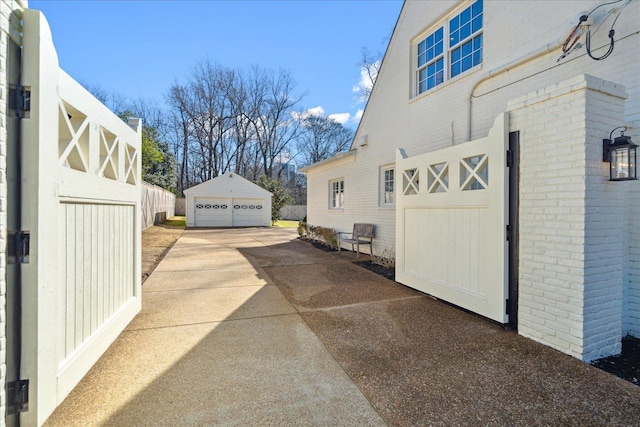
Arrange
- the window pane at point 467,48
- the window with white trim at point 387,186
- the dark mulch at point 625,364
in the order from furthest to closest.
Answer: the window with white trim at point 387,186, the window pane at point 467,48, the dark mulch at point 625,364

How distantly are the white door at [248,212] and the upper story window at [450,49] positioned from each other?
15820mm

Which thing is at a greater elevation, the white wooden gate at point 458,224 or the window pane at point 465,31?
the window pane at point 465,31

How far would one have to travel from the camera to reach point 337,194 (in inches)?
444

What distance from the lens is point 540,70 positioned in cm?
469

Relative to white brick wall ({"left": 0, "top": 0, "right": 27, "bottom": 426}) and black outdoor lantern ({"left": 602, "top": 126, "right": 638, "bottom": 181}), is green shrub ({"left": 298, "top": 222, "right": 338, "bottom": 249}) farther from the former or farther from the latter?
white brick wall ({"left": 0, "top": 0, "right": 27, "bottom": 426})

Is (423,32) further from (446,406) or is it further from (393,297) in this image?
(446,406)

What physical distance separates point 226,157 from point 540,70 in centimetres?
3050

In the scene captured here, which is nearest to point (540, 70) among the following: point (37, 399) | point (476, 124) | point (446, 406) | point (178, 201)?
point (476, 124)

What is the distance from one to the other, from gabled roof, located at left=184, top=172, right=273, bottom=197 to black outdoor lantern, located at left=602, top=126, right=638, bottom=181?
19657mm

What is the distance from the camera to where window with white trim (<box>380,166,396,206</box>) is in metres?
8.23

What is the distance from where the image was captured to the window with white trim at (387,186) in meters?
8.23

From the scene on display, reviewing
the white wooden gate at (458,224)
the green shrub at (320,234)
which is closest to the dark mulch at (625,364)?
the white wooden gate at (458,224)

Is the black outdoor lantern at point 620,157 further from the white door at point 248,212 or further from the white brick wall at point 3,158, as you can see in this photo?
the white door at point 248,212

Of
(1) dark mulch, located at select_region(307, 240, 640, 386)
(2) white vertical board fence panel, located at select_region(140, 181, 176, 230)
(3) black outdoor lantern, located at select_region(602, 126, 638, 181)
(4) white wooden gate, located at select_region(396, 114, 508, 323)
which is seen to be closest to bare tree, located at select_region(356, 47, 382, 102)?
(2) white vertical board fence panel, located at select_region(140, 181, 176, 230)
